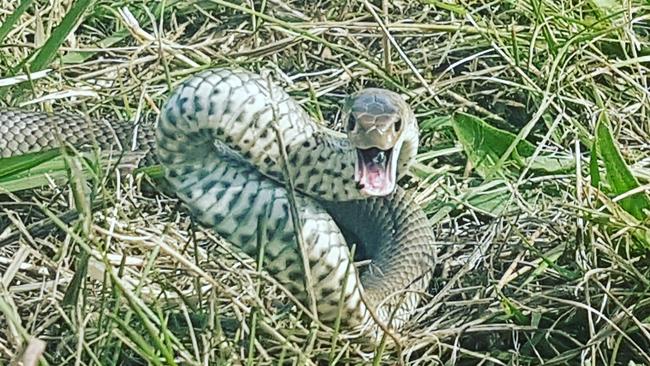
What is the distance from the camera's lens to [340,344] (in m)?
2.29

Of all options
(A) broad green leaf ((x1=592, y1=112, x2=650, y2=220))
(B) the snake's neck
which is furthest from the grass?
(B) the snake's neck

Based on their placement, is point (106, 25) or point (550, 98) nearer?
point (550, 98)

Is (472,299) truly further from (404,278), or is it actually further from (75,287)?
(75,287)

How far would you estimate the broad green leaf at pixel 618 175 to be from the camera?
2.51m

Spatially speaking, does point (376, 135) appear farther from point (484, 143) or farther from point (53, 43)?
point (53, 43)

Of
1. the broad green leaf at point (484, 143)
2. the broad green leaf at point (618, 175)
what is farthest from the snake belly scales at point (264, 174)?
the broad green leaf at point (484, 143)

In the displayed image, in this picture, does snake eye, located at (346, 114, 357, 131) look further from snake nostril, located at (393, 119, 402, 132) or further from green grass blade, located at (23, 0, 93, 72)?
green grass blade, located at (23, 0, 93, 72)

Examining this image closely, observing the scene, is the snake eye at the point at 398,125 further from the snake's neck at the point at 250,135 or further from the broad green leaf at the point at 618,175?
the broad green leaf at the point at 618,175

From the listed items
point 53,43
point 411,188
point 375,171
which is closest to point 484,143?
point 411,188

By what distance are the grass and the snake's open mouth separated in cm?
27

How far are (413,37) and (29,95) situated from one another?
1.05 metres

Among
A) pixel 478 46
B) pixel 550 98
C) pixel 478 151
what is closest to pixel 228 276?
pixel 478 151

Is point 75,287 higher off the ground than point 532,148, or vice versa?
point 75,287

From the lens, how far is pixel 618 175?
2.53m
